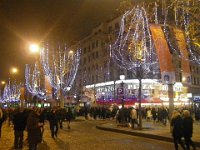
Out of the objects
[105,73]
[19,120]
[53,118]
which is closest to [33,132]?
[19,120]

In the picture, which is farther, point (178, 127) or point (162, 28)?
point (162, 28)

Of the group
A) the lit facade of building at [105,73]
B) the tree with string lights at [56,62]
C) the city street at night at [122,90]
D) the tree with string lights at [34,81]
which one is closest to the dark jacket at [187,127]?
the city street at night at [122,90]

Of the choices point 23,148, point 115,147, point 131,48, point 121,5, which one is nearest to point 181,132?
point 115,147

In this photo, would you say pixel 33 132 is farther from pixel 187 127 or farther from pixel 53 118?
pixel 53 118

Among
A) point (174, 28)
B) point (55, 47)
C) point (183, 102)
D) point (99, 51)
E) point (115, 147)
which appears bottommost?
point (115, 147)

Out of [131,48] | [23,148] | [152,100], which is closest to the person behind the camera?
[23,148]

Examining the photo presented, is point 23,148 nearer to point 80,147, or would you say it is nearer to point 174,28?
point 80,147

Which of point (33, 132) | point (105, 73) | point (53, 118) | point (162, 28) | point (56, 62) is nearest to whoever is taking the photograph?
point (33, 132)

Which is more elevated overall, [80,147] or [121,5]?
[121,5]

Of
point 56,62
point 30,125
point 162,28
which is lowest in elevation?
point 30,125

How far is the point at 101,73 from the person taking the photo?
298ft

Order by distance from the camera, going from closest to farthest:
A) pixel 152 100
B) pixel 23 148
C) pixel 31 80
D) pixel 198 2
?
1. pixel 23 148
2. pixel 198 2
3. pixel 152 100
4. pixel 31 80

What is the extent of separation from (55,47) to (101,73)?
126ft

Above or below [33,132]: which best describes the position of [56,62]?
above
